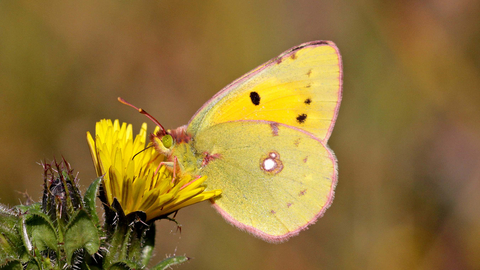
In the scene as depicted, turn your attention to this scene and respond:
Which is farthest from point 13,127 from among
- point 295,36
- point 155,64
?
point 295,36

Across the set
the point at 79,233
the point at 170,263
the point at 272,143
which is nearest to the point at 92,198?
the point at 79,233

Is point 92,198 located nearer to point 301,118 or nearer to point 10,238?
point 10,238

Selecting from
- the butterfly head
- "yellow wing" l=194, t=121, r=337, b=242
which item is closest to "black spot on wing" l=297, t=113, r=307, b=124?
"yellow wing" l=194, t=121, r=337, b=242

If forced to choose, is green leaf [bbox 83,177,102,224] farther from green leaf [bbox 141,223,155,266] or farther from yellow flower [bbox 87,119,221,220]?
green leaf [bbox 141,223,155,266]

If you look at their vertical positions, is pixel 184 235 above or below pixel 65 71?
below

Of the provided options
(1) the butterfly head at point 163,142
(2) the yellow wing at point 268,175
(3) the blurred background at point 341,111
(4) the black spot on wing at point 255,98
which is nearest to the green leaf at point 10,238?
(1) the butterfly head at point 163,142

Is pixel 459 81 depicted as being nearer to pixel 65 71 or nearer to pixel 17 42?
pixel 65 71

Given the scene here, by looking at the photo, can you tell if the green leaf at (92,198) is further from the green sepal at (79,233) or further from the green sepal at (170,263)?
the green sepal at (170,263)
